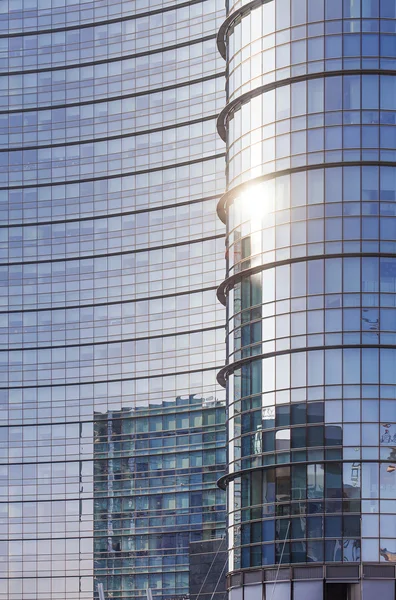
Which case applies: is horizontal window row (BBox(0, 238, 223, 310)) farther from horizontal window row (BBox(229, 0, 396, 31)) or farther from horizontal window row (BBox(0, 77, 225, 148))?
horizontal window row (BBox(229, 0, 396, 31))

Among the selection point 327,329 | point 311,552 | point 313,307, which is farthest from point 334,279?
point 311,552

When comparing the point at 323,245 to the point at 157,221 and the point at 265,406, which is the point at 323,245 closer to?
the point at 265,406

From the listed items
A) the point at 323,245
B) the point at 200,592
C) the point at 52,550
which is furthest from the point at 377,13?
the point at 52,550

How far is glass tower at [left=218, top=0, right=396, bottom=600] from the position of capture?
45938 millimetres

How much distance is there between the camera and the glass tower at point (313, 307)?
4594cm

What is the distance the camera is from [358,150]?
1918 inches

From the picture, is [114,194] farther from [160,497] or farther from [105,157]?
[160,497]

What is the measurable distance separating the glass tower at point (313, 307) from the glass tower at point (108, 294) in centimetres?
2619

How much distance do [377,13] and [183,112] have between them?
3161 centimetres

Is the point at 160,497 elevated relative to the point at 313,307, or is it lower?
lower

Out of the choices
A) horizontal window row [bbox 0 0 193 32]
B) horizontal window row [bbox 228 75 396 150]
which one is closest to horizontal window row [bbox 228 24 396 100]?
horizontal window row [bbox 228 75 396 150]

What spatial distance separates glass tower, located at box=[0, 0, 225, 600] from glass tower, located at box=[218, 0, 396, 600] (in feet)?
85.9

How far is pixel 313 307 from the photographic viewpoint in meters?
48.1

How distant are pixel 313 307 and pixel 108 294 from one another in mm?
35451
